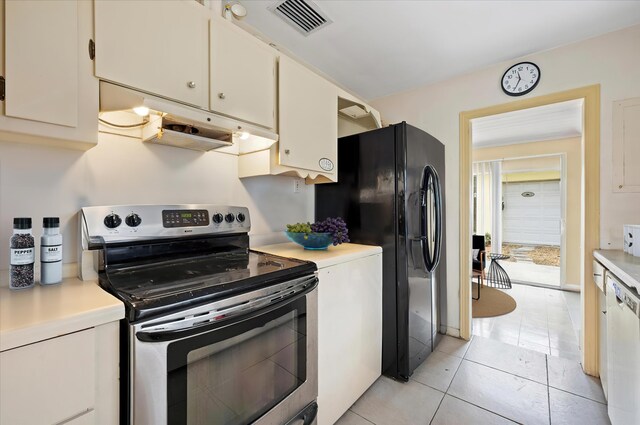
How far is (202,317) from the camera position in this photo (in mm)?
910

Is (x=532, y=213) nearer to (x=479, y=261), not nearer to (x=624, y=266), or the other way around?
(x=479, y=261)

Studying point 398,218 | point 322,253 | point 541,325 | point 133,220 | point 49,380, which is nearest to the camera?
point 49,380

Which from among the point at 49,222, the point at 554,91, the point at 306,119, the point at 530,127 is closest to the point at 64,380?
the point at 49,222

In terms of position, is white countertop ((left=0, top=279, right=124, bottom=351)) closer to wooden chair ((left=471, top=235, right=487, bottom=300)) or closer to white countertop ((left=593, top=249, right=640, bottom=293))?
white countertop ((left=593, top=249, right=640, bottom=293))

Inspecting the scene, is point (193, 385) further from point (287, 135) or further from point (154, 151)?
point (287, 135)

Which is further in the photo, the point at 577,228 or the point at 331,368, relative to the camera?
the point at 577,228

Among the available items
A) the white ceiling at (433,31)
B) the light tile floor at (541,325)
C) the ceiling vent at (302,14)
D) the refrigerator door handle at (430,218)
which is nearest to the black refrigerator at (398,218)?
the refrigerator door handle at (430,218)

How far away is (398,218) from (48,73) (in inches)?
71.6

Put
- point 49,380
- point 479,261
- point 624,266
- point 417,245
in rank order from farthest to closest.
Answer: point 479,261 < point 417,245 < point 624,266 < point 49,380

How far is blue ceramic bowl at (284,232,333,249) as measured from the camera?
1.75 meters

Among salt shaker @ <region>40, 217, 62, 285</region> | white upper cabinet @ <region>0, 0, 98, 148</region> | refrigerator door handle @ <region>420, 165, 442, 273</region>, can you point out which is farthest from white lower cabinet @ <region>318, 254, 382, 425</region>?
white upper cabinet @ <region>0, 0, 98, 148</region>

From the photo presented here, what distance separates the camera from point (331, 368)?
1527mm

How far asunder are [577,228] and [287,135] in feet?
16.2

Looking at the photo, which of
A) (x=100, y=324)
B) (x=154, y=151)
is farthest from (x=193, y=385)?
(x=154, y=151)
